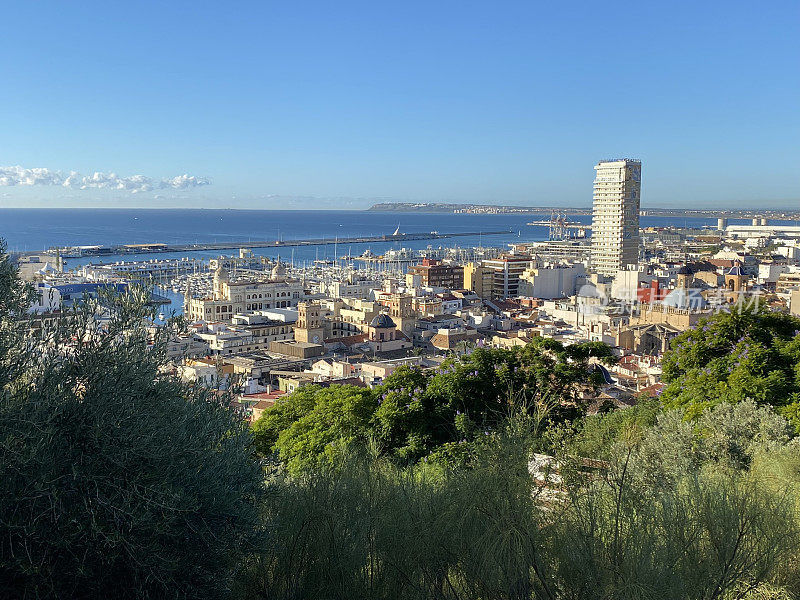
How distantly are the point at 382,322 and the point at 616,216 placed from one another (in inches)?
1076

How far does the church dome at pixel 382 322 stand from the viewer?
2261 cm

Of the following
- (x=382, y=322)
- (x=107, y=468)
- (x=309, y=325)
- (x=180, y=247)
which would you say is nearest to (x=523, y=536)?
(x=107, y=468)

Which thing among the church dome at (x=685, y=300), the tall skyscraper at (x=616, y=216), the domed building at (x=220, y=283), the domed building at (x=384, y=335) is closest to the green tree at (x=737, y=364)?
the church dome at (x=685, y=300)

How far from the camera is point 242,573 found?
8.98ft

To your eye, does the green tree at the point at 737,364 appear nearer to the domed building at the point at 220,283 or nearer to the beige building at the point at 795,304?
the beige building at the point at 795,304

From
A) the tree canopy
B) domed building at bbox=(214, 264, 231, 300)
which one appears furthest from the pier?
the tree canopy

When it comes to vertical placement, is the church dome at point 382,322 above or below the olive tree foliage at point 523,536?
below

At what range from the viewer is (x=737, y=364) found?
5.99 m

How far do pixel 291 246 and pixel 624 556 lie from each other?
254 feet

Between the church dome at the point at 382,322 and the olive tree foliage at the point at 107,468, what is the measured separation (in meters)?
19.7

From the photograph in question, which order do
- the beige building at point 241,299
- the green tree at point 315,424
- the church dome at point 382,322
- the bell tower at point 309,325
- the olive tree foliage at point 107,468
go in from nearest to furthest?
1. the olive tree foliage at point 107,468
2. the green tree at point 315,424
3. the bell tower at point 309,325
4. the church dome at point 382,322
5. the beige building at point 241,299

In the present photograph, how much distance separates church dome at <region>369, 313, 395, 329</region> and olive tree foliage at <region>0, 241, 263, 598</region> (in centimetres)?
1969

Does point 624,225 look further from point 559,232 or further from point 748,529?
point 559,232

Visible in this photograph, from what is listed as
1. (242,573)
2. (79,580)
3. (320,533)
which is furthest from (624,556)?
(79,580)
